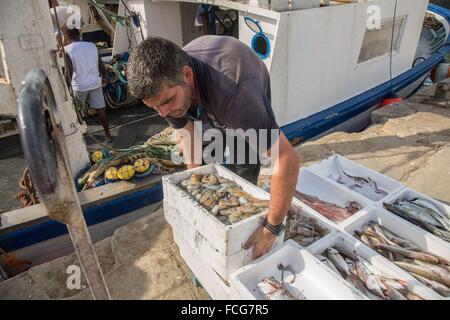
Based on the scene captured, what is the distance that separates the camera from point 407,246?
103 inches

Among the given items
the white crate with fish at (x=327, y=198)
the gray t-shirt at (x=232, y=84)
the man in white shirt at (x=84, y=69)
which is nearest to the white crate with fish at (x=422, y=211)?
the white crate with fish at (x=327, y=198)

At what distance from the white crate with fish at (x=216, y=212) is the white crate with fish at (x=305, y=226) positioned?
1.19ft

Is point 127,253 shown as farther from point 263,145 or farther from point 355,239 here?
point 355,239

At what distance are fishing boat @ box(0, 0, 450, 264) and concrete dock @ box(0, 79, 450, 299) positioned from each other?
44 cm

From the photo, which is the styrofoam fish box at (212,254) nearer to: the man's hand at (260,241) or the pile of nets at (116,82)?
the man's hand at (260,241)

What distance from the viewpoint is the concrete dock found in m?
2.68

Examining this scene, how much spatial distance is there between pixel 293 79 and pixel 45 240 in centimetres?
395

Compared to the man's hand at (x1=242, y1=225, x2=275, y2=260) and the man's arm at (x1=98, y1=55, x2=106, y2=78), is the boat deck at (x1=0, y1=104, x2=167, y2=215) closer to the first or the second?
the man's arm at (x1=98, y1=55, x2=106, y2=78)

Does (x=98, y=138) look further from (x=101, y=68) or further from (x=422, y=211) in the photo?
(x=422, y=211)

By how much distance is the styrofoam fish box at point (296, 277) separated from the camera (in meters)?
1.98

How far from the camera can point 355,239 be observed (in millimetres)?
2500

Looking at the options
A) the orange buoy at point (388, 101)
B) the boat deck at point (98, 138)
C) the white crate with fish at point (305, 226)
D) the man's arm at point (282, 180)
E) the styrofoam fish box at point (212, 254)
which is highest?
the man's arm at point (282, 180)

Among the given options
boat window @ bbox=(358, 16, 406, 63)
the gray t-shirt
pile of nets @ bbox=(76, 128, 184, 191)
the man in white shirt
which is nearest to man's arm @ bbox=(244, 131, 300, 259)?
the gray t-shirt
